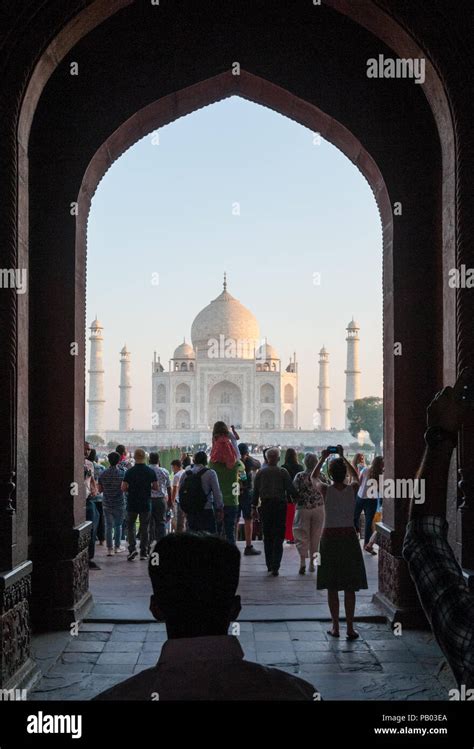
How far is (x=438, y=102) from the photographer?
392 cm

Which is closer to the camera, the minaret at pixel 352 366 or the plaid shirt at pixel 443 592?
the plaid shirt at pixel 443 592

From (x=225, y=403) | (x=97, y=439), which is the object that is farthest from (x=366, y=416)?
(x=97, y=439)

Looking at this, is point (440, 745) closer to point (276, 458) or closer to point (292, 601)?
point (292, 601)

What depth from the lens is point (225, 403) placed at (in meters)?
49.6

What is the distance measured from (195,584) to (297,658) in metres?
2.76

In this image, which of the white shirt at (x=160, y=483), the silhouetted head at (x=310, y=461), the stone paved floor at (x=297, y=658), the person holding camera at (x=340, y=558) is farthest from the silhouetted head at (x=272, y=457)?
the person holding camera at (x=340, y=558)

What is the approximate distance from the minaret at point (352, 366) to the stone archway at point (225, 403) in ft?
20.7

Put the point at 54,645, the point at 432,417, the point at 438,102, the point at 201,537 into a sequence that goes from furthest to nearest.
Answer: the point at 54,645 < the point at 438,102 < the point at 201,537 < the point at 432,417

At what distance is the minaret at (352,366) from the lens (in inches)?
1909

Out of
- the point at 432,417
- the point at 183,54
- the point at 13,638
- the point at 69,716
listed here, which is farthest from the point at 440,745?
the point at 183,54

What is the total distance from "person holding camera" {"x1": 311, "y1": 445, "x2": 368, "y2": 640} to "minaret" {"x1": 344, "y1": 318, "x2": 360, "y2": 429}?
44.3m

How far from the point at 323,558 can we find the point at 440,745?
2.12 metres
